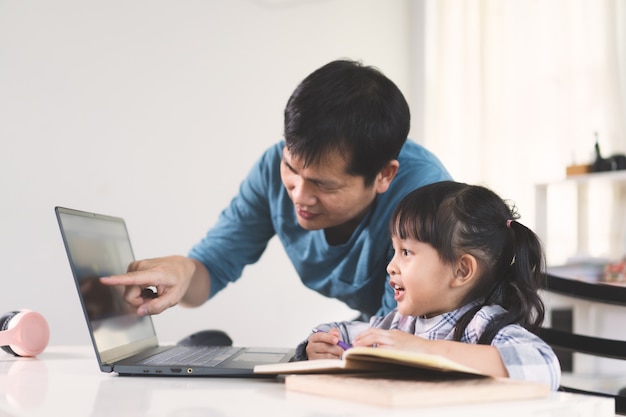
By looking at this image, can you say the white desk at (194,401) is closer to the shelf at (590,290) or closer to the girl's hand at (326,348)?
the girl's hand at (326,348)

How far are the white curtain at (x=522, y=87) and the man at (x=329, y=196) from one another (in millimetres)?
1885

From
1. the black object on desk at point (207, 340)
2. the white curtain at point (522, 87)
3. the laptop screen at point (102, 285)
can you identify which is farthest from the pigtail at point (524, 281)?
the white curtain at point (522, 87)

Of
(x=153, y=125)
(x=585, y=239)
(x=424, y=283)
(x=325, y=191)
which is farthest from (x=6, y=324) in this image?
(x=585, y=239)

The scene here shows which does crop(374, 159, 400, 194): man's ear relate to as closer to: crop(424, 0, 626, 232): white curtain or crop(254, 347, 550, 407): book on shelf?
crop(254, 347, 550, 407): book on shelf

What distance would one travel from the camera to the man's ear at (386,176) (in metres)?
1.31

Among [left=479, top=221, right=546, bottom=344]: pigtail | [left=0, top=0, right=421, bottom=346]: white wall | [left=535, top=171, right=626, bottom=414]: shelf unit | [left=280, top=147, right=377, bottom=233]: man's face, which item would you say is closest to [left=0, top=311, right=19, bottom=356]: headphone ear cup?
[left=280, top=147, right=377, bottom=233]: man's face

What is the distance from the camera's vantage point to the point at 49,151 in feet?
7.97

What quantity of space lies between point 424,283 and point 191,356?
1.15 feet

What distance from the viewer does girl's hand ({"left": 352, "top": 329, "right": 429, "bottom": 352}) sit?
2.47 feet

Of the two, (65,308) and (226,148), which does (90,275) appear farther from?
(226,148)

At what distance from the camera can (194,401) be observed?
700 millimetres

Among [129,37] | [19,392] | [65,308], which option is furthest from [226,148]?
[19,392]

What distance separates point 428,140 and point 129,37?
5.20 feet

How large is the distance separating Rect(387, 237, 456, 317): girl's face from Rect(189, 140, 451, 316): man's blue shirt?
0.75 ft
